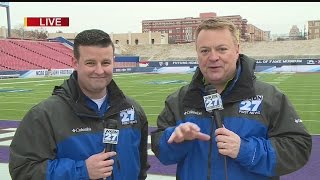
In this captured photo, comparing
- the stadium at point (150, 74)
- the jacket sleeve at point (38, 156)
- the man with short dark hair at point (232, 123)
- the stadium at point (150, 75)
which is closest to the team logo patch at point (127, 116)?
the man with short dark hair at point (232, 123)

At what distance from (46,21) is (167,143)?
5309cm

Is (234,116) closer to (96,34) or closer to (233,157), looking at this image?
(233,157)

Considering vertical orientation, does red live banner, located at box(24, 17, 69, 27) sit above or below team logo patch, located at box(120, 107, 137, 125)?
above

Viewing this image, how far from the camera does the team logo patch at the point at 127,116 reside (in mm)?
2816

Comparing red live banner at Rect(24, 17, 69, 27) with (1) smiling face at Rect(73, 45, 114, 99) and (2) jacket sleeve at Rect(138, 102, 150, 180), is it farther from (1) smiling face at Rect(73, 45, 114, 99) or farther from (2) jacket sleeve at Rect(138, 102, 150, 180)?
(1) smiling face at Rect(73, 45, 114, 99)

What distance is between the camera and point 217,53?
2.56m

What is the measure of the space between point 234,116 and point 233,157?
290mm

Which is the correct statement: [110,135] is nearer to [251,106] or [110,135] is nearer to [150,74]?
[251,106]

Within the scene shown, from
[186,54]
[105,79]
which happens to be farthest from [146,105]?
[186,54]

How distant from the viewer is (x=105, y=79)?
272 cm

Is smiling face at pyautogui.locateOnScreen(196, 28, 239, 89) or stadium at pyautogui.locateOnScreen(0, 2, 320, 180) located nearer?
smiling face at pyautogui.locateOnScreen(196, 28, 239, 89)

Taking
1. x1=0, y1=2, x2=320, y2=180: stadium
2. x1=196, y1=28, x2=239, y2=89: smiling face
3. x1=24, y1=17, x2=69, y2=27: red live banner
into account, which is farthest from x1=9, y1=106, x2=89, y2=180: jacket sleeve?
x1=24, y1=17, x2=69, y2=27: red live banner

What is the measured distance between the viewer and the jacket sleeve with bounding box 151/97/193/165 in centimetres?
256

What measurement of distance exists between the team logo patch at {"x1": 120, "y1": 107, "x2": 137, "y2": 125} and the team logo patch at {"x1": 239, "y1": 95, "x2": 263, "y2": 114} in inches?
29.3
